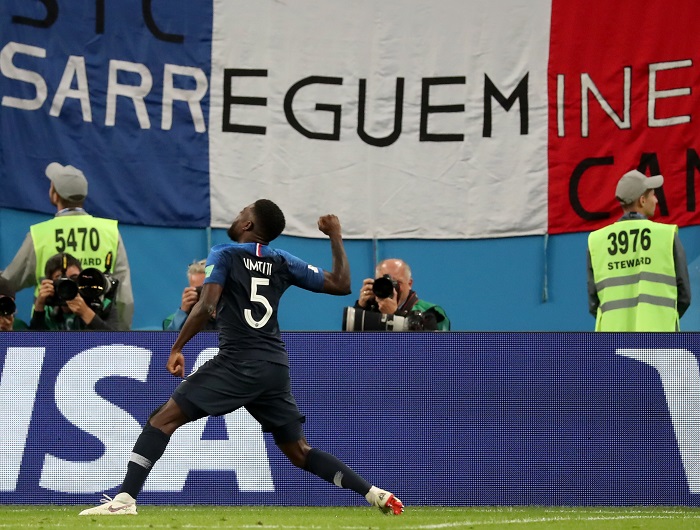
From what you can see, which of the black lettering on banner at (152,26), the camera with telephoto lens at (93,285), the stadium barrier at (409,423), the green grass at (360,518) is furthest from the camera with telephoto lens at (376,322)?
the black lettering on banner at (152,26)

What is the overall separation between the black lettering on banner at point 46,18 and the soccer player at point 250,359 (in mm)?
5405

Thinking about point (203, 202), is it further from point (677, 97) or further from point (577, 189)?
point (677, 97)

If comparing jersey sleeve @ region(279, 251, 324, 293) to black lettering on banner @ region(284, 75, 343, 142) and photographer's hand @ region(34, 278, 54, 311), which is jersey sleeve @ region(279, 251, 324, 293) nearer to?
photographer's hand @ region(34, 278, 54, 311)

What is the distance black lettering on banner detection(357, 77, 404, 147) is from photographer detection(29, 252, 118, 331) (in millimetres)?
3509

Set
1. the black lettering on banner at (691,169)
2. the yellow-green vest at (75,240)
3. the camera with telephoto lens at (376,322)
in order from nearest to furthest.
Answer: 1. the camera with telephoto lens at (376,322)
2. the yellow-green vest at (75,240)
3. the black lettering on banner at (691,169)

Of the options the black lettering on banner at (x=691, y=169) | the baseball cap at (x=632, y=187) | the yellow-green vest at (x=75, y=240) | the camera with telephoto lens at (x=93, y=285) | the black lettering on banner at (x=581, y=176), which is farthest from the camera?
the black lettering on banner at (x=581, y=176)

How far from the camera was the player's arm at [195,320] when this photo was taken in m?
6.30

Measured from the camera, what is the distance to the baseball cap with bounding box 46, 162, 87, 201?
924 centimetres

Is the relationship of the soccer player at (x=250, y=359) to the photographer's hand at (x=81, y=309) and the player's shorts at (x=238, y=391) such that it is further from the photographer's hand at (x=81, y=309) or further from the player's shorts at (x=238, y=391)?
the photographer's hand at (x=81, y=309)

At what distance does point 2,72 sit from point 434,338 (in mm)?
5192

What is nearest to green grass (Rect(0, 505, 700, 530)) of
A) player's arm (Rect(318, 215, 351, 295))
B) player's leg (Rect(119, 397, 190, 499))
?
player's leg (Rect(119, 397, 190, 499))

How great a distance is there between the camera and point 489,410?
308 inches

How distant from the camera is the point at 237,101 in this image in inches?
455

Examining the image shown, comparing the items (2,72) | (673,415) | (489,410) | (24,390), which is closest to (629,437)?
(673,415)
